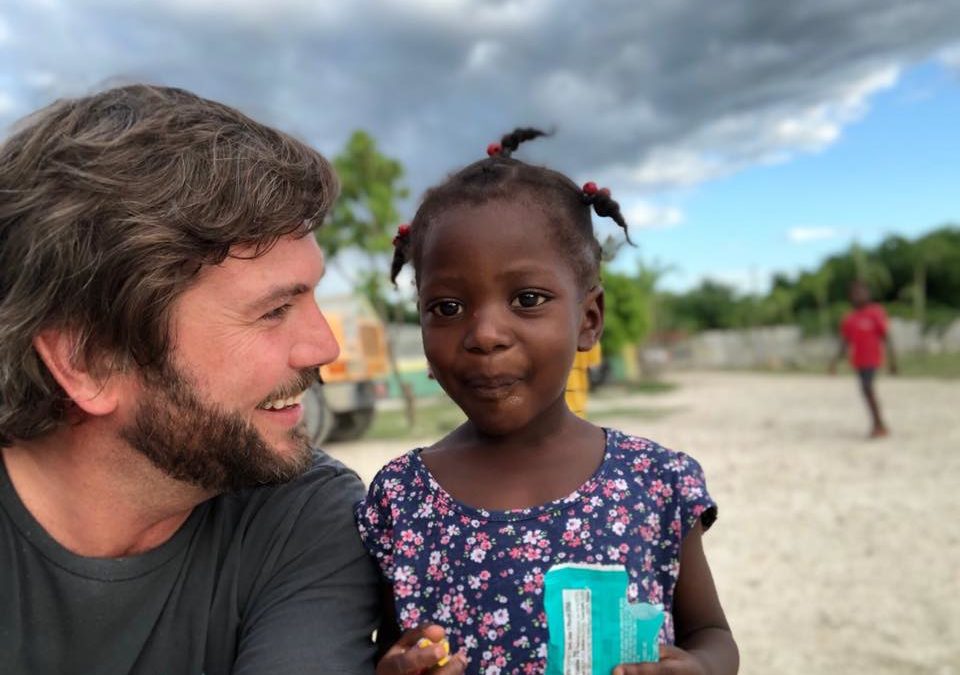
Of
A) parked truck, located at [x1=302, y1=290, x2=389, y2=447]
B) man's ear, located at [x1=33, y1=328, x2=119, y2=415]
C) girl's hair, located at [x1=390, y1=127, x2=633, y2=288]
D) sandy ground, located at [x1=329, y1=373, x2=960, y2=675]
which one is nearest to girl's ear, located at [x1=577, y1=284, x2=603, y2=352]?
girl's hair, located at [x1=390, y1=127, x2=633, y2=288]

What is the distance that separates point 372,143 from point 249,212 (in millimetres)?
15827

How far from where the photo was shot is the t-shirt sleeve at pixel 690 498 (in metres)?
1.84

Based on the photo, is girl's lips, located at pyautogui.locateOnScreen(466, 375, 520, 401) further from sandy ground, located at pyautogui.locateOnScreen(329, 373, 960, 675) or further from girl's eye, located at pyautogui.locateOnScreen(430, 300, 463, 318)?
sandy ground, located at pyautogui.locateOnScreen(329, 373, 960, 675)

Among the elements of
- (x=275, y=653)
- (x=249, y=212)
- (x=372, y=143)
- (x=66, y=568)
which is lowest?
(x=275, y=653)

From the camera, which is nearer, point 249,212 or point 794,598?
point 249,212

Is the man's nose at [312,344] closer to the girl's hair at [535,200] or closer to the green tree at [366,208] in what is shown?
the girl's hair at [535,200]

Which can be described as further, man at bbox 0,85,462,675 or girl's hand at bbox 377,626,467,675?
man at bbox 0,85,462,675

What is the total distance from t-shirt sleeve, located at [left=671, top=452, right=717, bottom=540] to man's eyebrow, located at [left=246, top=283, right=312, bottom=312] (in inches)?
38.1

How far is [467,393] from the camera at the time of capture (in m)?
1.89

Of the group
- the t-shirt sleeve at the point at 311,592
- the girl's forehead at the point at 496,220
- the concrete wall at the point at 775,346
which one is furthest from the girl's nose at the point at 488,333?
the concrete wall at the point at 775,346

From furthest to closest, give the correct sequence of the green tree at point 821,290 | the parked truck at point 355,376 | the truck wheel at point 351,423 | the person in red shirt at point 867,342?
the green tree at point 821,290 < the truck wheel at point 351,423 < the parked truck at point 355,376 < the person in red shirt at point 867,342

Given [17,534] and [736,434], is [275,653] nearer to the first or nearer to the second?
[17,534]

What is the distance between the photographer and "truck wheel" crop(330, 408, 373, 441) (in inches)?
547

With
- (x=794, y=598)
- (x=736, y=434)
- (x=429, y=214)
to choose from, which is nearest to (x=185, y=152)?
(x=429, y=214)
